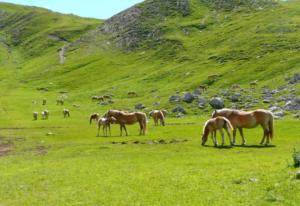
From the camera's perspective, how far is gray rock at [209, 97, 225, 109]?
238 ft

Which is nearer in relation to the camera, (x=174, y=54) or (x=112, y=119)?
(x=112, y=119)

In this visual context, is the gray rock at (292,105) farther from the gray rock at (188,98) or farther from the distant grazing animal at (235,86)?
the distant grazing animal at (235,86)

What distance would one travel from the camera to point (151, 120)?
6962 centimetres

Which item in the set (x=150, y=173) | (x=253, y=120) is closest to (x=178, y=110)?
(x=253, y=120)

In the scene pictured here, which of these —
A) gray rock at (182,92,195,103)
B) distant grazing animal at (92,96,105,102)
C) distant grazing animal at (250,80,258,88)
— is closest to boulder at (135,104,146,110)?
gray rock at (182,92,195,103)

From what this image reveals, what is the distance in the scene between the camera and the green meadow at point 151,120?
69.9ft

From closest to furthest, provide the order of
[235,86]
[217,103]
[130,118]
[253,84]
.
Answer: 1. [130,118]
2. [217,103]
3. [253,84]
4. [235,86]

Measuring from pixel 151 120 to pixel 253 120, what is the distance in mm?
32818

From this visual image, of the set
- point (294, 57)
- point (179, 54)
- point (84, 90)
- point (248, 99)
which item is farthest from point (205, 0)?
point (248, 99)

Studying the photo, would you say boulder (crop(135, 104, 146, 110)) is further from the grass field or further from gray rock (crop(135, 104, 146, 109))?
the grass field

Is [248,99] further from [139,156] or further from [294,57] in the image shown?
[139,156]

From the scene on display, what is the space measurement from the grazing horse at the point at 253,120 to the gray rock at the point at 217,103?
33.7m

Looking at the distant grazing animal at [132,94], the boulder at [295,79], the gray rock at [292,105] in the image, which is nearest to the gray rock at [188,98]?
the boulder at [295,79]

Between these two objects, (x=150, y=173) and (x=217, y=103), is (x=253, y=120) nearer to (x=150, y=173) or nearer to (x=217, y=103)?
(x=150, y=173)
